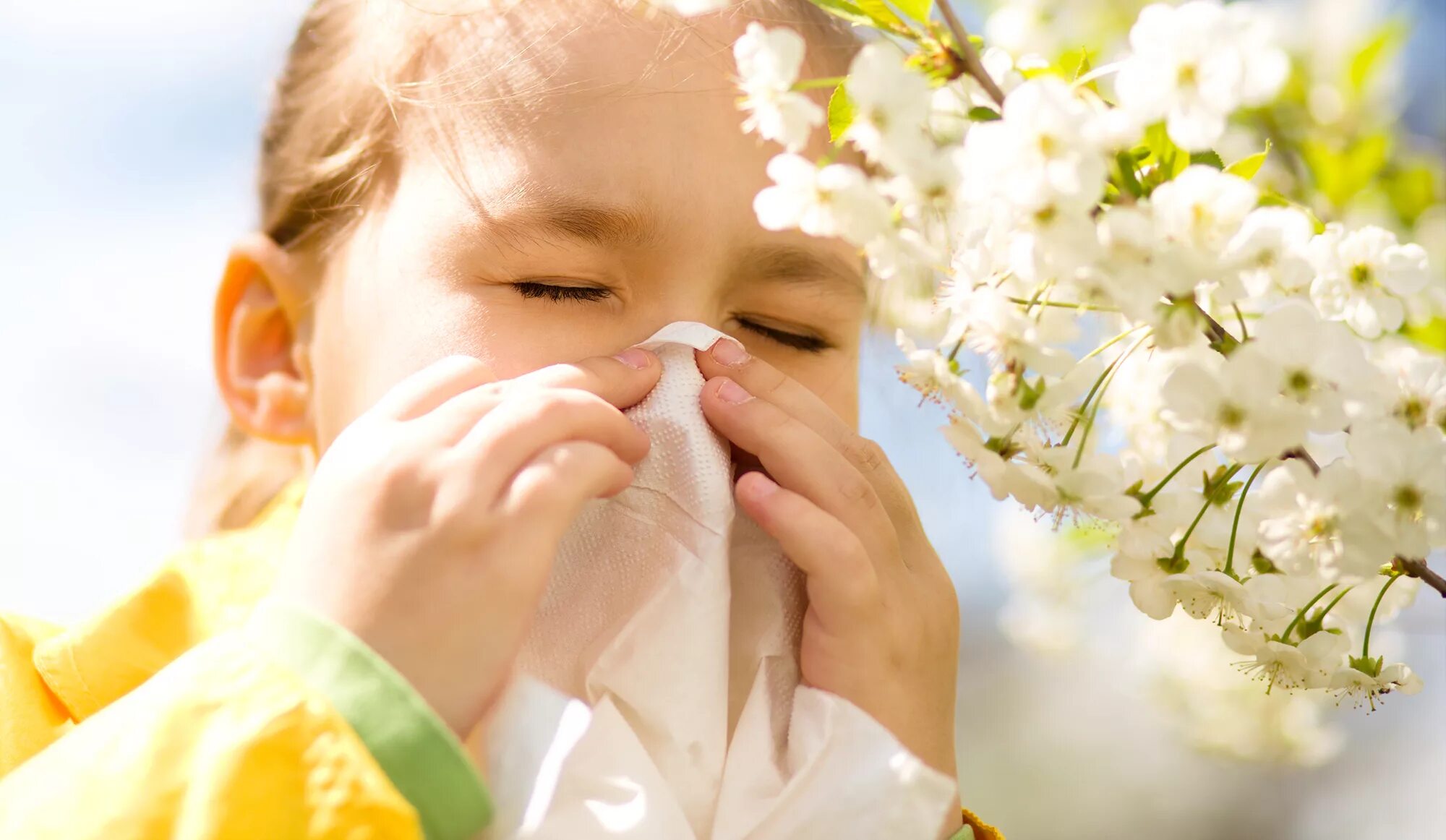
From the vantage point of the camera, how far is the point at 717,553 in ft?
2.45

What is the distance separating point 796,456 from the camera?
780mm

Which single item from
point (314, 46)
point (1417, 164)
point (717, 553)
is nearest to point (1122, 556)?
point (717, 553)

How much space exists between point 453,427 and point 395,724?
0.19 meters

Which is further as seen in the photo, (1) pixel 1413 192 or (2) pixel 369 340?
(1) pixel 1413 192

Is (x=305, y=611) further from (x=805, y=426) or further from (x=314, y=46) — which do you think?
(x=314, y=46)

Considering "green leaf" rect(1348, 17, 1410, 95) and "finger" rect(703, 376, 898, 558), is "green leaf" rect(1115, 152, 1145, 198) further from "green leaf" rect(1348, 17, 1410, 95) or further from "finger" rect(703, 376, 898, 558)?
"green leaf" rect(1348, 17, 1410, 95)

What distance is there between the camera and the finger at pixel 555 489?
0.66m

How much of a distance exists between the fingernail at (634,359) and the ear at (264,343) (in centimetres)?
44

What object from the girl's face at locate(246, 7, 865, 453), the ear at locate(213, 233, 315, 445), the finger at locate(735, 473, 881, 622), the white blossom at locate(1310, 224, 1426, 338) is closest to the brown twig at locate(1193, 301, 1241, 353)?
the white blossom at locate(1310, 224, 1426, 338)

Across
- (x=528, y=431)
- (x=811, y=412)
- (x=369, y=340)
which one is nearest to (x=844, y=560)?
(x=811, y=412)

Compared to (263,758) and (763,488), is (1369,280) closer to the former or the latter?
(763,488)

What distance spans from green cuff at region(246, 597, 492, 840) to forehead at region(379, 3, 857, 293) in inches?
14.1

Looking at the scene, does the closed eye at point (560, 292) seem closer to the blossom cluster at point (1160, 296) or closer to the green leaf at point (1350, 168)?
the blossom cluster at point (1160, 296)

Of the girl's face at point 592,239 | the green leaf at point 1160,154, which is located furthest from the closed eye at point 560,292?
the green leaf at point 1160,154
